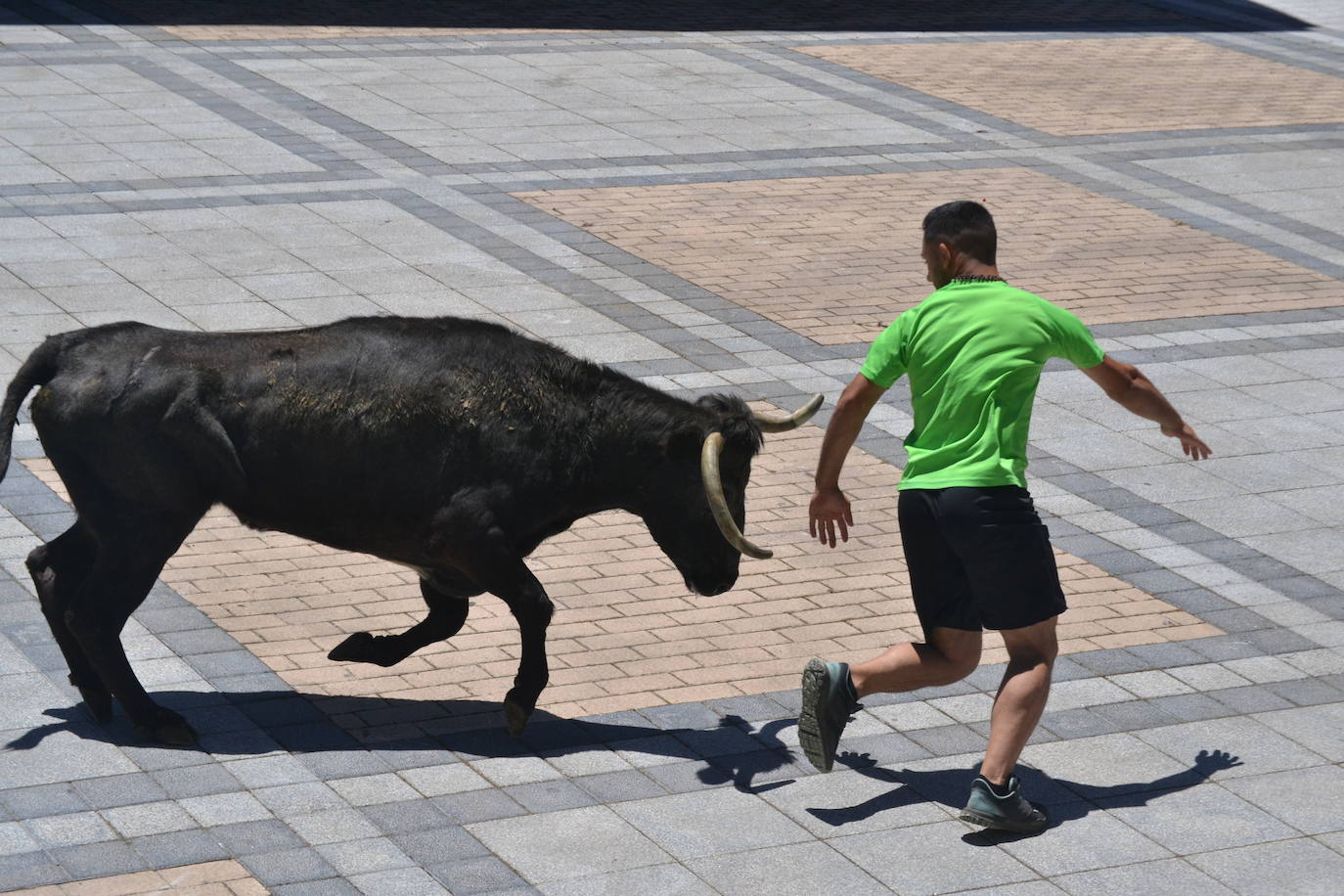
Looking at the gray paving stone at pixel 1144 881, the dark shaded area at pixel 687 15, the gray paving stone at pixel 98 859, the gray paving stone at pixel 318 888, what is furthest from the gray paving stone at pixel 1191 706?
the dark shaded area at pixel 687 15

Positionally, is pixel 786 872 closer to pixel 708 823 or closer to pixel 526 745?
pixel 708 823

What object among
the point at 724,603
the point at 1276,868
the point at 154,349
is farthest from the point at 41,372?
the point at 1276,868

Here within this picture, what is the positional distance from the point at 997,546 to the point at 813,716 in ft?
2.81

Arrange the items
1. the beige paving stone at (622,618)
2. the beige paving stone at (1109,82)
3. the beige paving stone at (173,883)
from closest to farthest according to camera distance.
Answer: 1. the beige paving stone at (173,883)
2. the beige paving stone at (622,618)
3. the beige paving stone at (1109,82)

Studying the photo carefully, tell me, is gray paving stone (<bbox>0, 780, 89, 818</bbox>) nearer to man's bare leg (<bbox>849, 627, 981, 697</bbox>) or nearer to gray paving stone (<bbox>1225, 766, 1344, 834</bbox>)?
man's bare leg (<bbox>849, 627, 981, 697</bbox>)

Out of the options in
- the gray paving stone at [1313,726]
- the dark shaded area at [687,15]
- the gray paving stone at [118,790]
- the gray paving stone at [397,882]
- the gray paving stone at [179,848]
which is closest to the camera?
the gray paving stone at [397,882]

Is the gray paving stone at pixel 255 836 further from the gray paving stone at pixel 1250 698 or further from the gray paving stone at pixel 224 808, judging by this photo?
the gray paving stone at pixel 1250 698

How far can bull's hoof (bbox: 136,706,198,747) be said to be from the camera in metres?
6.86

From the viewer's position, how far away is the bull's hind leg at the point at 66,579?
7066 mm

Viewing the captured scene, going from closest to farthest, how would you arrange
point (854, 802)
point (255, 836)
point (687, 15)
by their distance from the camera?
point (255, 836)
point (854, 802)
point (687, 15)

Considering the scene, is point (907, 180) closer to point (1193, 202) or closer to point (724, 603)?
point (1193, 202)

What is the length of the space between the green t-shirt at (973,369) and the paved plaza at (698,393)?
1.20 meters

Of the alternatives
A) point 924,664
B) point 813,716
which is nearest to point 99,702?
point 813,716

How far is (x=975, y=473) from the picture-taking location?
21.2 ft
